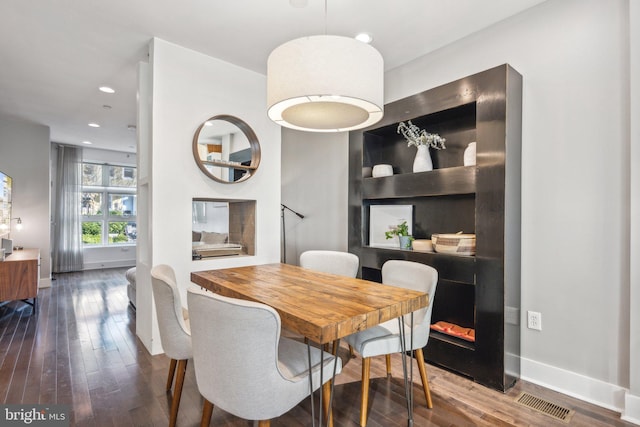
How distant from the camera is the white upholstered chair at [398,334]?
173cm

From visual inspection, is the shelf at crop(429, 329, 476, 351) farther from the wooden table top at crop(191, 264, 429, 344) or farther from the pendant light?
the pendant light

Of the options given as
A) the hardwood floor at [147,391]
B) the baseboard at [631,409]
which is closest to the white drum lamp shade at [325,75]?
the hardwood floor at [147,391]

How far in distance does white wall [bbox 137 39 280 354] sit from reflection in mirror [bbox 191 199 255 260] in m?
0.08

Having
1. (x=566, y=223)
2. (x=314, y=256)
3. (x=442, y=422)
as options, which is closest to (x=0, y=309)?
(x=314, y=256)

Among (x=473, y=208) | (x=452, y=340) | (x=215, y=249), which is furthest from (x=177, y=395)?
(x=473, y=208)

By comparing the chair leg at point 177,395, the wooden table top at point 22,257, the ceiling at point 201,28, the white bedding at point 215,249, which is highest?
the ceiling at point 201,28

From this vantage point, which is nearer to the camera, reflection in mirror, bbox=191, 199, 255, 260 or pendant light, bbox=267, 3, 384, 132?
pendant light, bbox=267, 3, 384, 132

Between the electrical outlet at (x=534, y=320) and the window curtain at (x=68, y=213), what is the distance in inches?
299

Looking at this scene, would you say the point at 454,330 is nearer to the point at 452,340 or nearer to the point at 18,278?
the point at 452,340

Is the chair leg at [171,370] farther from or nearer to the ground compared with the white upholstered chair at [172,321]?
nearer to the ground

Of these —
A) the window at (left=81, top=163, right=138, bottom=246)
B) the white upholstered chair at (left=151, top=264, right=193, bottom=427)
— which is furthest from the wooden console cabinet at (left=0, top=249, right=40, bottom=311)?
the window at (left=81, top=163, right=138, bottom=246)

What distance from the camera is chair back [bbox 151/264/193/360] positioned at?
157 cm

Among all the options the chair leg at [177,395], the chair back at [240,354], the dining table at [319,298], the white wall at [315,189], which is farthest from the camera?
the white wall at [315,189]

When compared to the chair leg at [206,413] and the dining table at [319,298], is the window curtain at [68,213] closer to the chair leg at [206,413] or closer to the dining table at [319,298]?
the dining table at [319,298]
